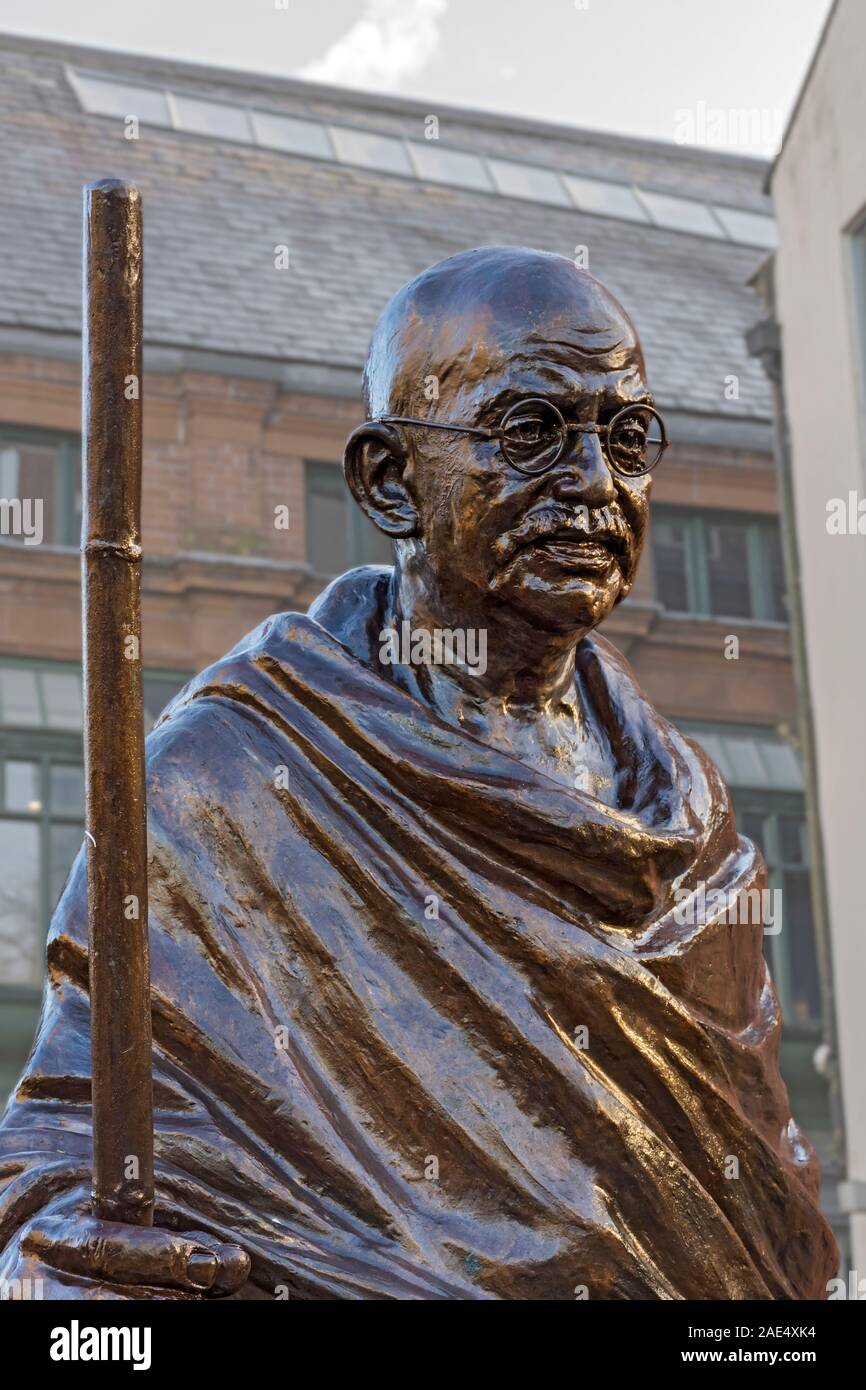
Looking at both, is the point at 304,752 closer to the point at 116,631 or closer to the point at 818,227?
the point at 116,631

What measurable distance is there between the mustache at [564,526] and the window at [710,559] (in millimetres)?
22294

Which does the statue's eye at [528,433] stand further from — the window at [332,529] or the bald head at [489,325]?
the window at [332,529]

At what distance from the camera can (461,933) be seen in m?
3.59

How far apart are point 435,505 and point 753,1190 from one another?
1.09m

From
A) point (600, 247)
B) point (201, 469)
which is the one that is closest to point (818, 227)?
point (201, 469)

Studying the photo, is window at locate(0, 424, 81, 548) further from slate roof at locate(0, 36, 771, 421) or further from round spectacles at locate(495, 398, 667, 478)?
round spectacles at locate(495, 398, 667, 478)

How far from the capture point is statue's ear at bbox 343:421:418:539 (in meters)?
3.87

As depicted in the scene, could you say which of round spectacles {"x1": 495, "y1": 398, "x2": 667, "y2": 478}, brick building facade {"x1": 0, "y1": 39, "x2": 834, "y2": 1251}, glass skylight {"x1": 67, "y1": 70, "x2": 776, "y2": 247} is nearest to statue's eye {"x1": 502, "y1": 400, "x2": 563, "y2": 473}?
round spectacles {"x1": 495, "y1": 398, "x2": 667, "y2": 478}

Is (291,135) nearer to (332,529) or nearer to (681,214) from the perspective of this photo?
(681,214)

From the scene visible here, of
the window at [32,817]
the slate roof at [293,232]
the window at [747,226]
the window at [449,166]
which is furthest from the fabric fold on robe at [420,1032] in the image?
the window at [747,226]

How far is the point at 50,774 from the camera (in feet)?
72.9

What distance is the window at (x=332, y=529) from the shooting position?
24.5 metres

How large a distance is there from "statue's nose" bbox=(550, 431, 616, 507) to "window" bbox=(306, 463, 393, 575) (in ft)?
67.9

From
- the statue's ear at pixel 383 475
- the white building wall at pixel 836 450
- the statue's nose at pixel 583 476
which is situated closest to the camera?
the statue's nose at pixel 583 476
